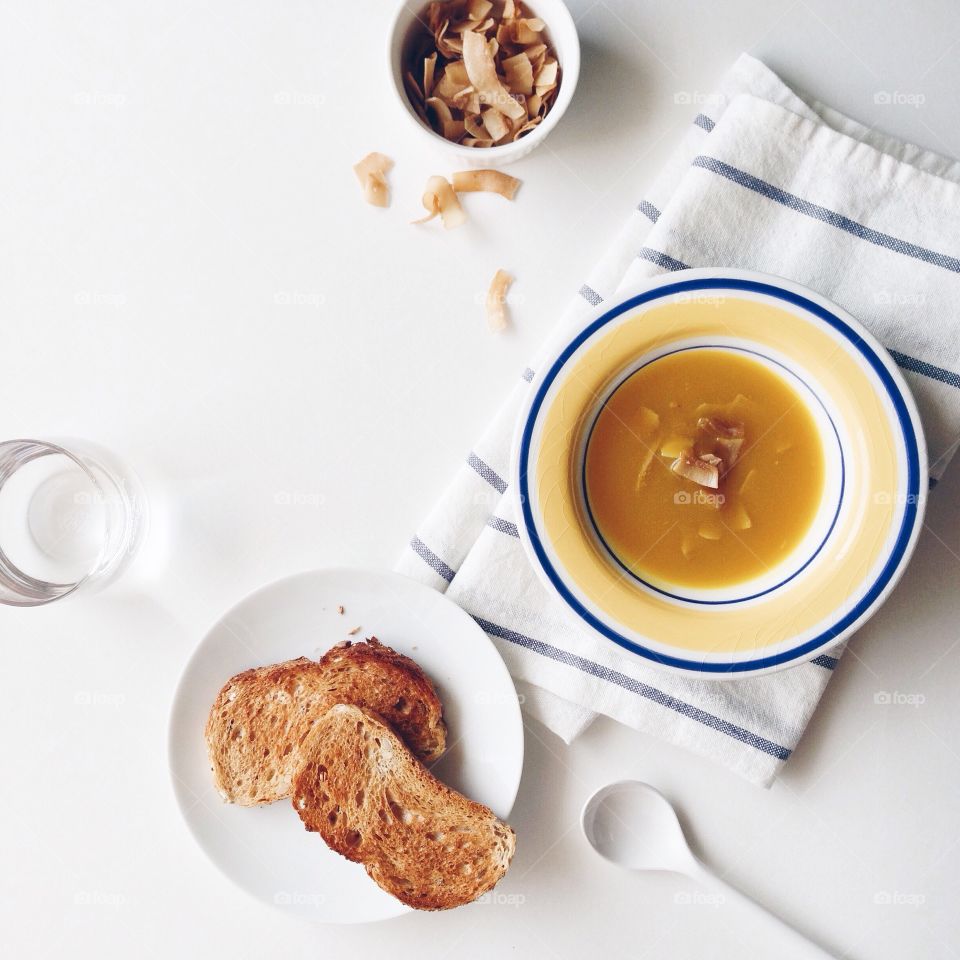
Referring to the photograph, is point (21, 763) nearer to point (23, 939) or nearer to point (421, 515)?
point (23, 939)

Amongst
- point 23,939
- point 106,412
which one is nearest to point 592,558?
point 106,412

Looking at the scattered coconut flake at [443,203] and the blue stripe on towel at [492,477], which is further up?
the scattered coconut flake at [443,203]

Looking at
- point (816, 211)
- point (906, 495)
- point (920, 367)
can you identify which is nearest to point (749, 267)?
point (816, 211)

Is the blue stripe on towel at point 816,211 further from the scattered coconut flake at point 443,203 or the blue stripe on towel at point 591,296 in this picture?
the scattered coconut flake at point 443,203

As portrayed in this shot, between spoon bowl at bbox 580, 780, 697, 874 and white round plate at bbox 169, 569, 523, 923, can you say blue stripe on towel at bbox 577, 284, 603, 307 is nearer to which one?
white round plate at bbox 169, 569, 523, 923

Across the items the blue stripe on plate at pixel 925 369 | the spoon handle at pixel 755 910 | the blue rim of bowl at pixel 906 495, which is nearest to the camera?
the blue rim of bowl at pixel 906 495

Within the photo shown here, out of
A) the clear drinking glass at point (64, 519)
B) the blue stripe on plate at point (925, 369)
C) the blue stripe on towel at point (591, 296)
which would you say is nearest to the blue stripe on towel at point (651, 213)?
the blue stripe on towel at point (591, 296)

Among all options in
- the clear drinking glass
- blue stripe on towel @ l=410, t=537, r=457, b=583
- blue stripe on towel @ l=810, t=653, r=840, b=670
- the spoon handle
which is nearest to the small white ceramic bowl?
blue stripe on towel @ l=410, t=537, r=457, b=583
